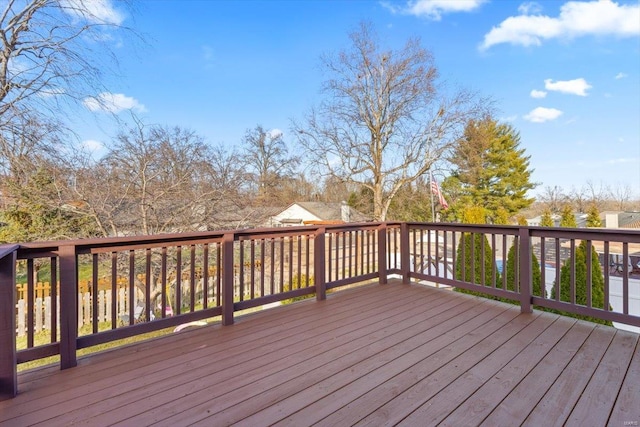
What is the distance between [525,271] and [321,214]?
591 inches

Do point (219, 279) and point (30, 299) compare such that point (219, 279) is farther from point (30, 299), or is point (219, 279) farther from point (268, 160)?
point (268, 160)

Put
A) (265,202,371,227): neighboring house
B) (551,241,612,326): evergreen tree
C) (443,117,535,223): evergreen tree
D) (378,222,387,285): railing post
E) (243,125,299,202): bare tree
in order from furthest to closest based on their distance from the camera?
(443,117,535,223): evergreen tree < (265,202,371,227): neighboring house < (243,125,299,202): bare tree < (378,222,387,285): railing post < (551,241,612,326): evergreen tree

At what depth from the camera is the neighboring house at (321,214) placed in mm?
13891

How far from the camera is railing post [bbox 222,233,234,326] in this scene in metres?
2.77

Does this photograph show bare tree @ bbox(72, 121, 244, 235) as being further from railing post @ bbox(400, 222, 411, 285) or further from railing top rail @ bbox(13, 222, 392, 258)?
railing post @ bbox(400, 222, 411, 285)

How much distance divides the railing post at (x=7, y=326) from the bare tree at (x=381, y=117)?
425 inches

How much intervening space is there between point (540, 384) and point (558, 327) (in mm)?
1186

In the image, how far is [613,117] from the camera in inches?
528

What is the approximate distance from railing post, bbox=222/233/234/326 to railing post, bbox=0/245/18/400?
4.48 ft

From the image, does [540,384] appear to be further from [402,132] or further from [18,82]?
[402,132]

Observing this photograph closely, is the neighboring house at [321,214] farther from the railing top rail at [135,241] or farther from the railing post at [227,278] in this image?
the railing post at [227,278]

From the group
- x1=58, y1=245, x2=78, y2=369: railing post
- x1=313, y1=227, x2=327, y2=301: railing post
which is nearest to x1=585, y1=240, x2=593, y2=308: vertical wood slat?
x1=313, y1=227, x2=327, y2=301: railing post

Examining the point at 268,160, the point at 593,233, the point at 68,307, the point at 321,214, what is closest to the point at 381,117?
the point at 268,160

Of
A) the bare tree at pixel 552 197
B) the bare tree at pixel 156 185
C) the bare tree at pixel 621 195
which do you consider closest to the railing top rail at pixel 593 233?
the bare tree at pixel 156 185
